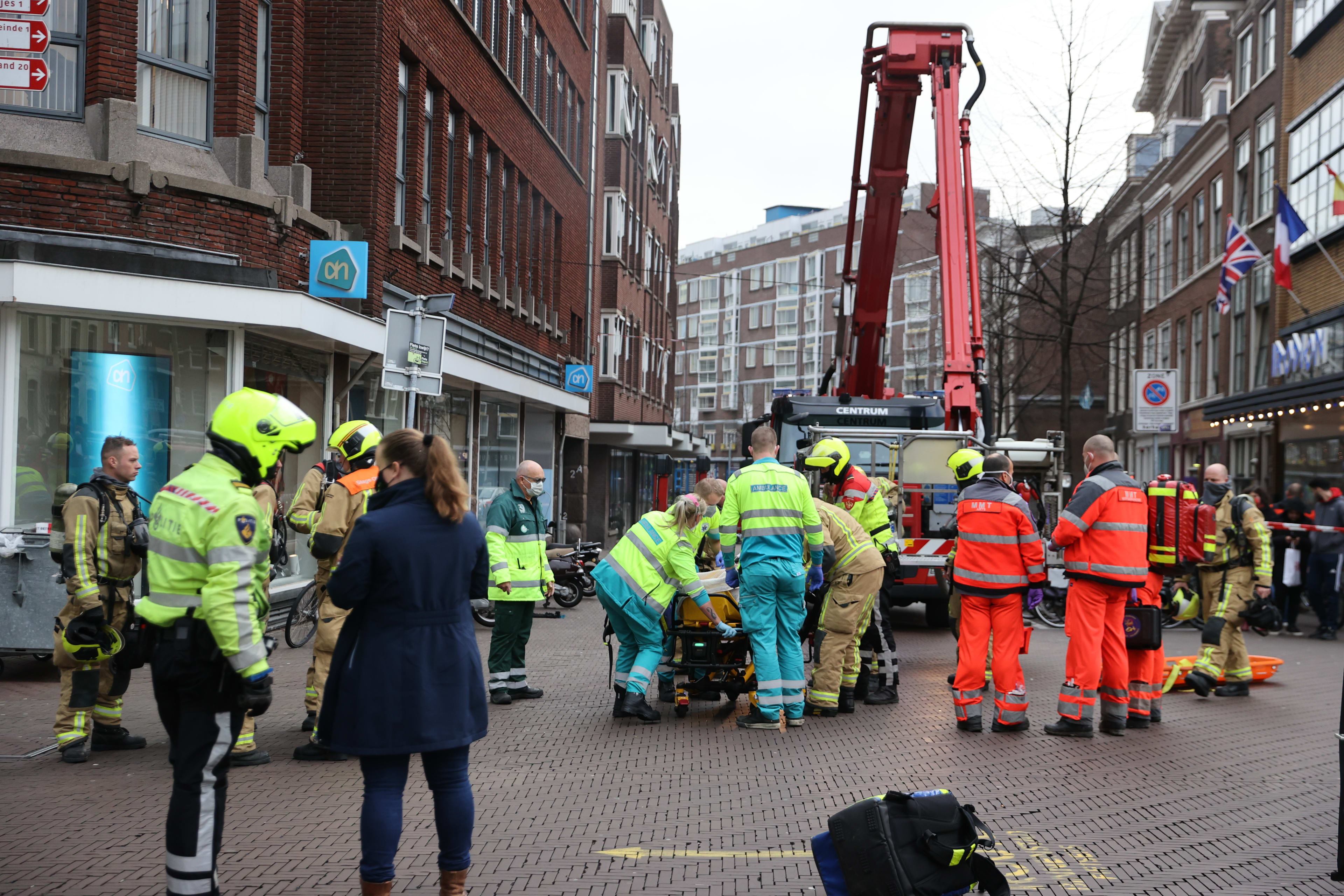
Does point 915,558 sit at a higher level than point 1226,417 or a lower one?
lower

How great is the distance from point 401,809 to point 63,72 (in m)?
9.43

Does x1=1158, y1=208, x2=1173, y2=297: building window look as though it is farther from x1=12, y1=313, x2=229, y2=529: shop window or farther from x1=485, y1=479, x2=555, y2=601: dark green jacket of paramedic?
x1=485, y1=479, x2=555, y2=601: dark green jacket of paramedic

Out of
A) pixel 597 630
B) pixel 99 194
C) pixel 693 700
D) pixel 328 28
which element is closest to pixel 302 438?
pixel 693 700

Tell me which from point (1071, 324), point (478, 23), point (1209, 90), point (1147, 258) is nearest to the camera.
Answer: point (478, 23)

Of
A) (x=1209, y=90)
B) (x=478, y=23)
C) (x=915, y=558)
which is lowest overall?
(x=915, y=558)

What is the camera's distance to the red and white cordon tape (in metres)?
16.3

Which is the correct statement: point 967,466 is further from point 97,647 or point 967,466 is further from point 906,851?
point 97,647

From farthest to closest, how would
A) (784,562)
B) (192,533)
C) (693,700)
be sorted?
(693,700) → (784,562) → (192,533)

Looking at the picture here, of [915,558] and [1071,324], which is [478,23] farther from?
[1071,324]

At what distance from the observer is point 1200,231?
33719 mm

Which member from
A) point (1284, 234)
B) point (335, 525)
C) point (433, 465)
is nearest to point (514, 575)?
point (335, 525)

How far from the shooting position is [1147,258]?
Answer: 39.0 m

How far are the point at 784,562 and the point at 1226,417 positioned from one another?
18.1 meters

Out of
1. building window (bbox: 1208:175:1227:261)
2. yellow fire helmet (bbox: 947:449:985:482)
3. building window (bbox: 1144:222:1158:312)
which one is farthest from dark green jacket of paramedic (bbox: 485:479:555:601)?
building window (bbox: 1144:222:1158:312)
